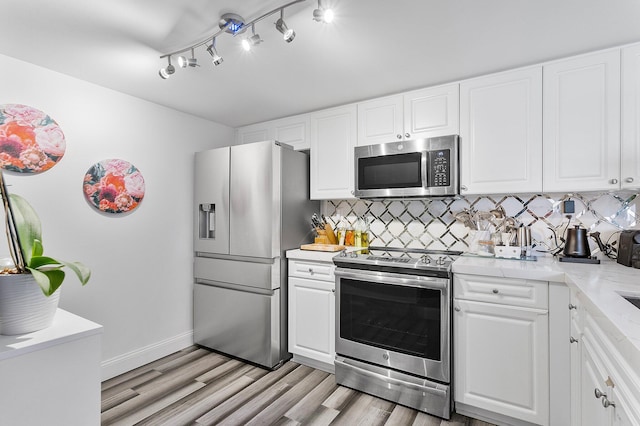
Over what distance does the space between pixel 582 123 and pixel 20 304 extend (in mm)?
2897

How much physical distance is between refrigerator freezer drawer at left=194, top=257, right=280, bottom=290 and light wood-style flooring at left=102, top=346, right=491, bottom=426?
72 centimetres

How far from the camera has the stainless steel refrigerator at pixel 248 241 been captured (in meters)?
2.68

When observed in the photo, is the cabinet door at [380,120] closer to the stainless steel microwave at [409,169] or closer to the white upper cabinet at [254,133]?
the stainless steel microwave at [409,169]

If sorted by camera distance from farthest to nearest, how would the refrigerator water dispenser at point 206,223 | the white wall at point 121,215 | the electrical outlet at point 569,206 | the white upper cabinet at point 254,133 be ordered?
1. the white upper cabinet at point 254,133
2. the refrigerator water dispenser at point 206,223
3. the white wall at point 121,215
4. the electrical outlet at point 569,206

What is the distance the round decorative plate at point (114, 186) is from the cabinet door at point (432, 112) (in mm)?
2281

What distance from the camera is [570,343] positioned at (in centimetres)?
170

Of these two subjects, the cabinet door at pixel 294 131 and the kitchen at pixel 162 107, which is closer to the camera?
the kitchen at pixel 162 107

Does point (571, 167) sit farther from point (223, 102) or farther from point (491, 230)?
point (223, 102)

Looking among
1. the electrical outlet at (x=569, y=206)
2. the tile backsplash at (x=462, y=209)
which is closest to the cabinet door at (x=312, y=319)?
the tile backsplash at (x=462, y=209)

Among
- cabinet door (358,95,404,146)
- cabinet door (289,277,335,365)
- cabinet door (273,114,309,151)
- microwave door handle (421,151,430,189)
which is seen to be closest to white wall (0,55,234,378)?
cabinet door (273,114,309,151)

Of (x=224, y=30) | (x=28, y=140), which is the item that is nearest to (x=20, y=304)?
(x=224, y=30)

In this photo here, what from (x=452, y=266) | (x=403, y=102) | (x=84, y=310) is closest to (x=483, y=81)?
(x=403, y=102)

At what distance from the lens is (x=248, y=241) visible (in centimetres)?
277

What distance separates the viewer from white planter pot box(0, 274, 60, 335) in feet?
3.48
